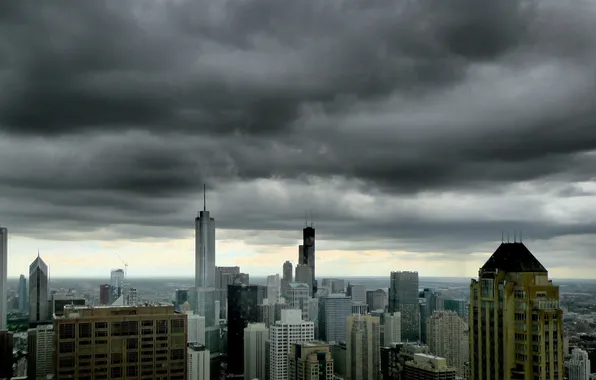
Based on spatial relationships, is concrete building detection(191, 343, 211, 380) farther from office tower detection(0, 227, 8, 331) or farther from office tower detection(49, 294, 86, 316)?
office tower detection(0, 227, 8, 331)

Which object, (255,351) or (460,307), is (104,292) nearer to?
(255,351)

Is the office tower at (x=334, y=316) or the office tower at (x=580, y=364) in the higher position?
the office tower at (x=580, y=364)

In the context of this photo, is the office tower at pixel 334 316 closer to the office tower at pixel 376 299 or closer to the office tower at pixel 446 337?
the office tower at pixel 376 299

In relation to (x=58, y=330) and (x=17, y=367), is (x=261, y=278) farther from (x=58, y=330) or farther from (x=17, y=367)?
(x=58, y=330)

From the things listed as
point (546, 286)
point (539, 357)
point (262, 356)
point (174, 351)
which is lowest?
point (262, 356)

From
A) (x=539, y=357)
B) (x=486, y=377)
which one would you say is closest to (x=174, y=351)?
(x=486, y=377)

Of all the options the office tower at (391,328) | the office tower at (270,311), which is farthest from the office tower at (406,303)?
the office tower at (270,311)
